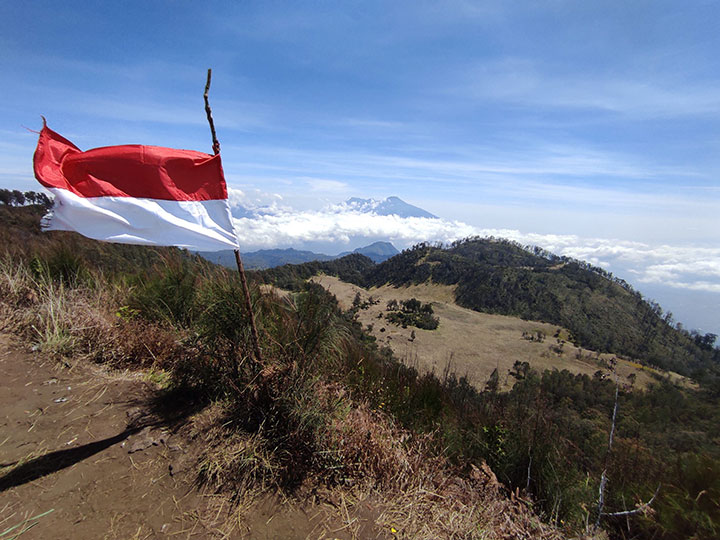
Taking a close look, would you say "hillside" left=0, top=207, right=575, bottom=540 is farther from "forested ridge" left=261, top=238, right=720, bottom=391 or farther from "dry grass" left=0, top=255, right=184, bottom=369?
"forested ridge" left=261, top=238, right=720, bottom=391

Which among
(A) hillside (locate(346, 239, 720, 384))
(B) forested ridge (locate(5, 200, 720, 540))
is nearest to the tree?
(B) forested ridge (locate(5, 200, 720, 540))

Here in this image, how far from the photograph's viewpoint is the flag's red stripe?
8.79 feet

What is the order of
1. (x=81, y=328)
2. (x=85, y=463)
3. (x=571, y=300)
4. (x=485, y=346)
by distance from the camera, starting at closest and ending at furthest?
(x=85, y=463)
(x=81, y=328)
(x=485, y=346)
(x=571, y=300)

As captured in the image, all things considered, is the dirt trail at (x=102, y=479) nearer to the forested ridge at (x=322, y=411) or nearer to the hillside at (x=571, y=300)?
the forested ridge at (x=322, y=411)

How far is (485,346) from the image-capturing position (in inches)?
2621

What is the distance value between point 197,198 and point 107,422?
8.25 ft

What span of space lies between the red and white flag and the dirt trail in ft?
6.32

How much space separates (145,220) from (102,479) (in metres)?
2.20

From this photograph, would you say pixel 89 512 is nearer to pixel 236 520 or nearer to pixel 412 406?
Result: pixel 236 520

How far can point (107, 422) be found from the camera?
123 inches

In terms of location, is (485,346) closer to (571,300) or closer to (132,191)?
(571,300)

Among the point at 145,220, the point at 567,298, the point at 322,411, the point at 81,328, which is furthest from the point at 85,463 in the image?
the point at 567,298

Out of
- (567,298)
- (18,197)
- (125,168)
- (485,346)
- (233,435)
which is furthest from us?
(567,298)

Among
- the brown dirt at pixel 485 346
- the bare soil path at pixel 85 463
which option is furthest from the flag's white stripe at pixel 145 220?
the brown dirt at pixel 485 346
